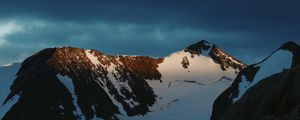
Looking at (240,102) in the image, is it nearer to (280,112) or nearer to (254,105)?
(254,105)

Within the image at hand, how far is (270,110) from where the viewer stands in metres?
35.6

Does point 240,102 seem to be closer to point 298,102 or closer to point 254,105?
point 254,105

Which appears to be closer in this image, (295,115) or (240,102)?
(295,115)

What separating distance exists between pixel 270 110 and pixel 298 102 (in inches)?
76.6

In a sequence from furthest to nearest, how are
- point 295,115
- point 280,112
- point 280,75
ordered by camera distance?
1. point 280,75
2. point 280,112
3. point 295,115

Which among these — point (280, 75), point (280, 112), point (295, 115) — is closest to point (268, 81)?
point (280, 75)

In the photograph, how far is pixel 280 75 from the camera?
37.1 meters

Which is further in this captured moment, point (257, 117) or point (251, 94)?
point (251, 94)

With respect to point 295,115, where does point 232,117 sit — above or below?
above

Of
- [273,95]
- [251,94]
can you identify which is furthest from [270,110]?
[251,94]

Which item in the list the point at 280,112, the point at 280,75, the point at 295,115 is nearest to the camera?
the point at 295,115

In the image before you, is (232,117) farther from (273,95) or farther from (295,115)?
(295,115)

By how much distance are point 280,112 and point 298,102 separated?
1.13 meters

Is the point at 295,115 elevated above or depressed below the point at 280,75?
below
